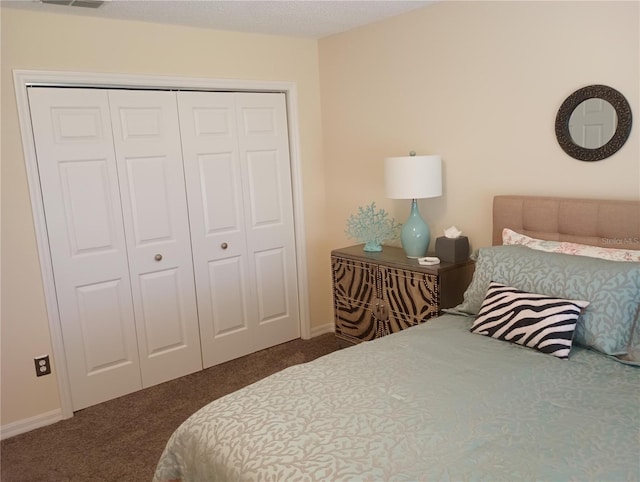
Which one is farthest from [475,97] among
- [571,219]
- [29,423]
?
[29,423]

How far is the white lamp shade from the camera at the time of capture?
3027 millimetres

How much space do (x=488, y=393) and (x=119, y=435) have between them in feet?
6.88

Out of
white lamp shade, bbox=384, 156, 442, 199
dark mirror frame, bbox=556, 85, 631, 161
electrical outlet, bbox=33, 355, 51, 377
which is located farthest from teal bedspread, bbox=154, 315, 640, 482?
electrical outlet, bbox=33, 355, 51, 377

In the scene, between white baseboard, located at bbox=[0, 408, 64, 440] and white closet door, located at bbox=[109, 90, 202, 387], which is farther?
white closet door, located at bbox=[109, 90, 202, 387]

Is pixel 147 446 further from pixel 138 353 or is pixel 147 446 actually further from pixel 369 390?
pixel 369 390

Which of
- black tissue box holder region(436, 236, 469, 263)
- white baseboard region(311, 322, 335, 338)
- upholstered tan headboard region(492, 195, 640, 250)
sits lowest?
white baseboard region(311, 322, 335, 338)

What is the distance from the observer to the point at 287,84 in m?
3.82

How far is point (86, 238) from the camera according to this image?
312 centimetres

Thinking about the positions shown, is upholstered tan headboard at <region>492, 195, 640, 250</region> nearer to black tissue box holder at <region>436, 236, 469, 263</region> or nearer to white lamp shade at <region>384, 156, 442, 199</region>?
black tissue box holder at <region>436, 236, 469, 263</region>

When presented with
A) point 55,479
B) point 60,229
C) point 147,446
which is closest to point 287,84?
point 60,229

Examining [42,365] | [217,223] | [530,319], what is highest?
[217,223]

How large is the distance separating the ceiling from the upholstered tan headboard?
136 cm

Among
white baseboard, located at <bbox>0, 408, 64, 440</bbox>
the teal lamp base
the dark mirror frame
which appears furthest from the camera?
the teal lamp base

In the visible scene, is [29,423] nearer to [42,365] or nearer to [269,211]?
[42,365]
